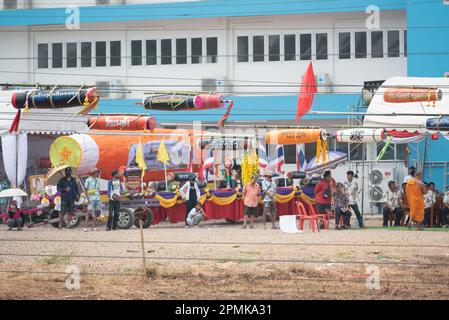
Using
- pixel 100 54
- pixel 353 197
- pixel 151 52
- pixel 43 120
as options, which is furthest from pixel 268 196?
pixel 100 54

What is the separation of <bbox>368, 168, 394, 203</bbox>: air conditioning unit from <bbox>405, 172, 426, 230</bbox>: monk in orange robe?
6371 mm

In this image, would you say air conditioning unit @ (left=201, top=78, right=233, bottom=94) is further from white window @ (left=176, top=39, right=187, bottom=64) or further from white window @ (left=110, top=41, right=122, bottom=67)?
white window @ (left=110, top=41, right=122, bottom=67)

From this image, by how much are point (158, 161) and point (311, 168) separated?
4.95m

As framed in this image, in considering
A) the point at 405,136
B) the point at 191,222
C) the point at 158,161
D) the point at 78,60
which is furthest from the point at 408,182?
the point at 78,60

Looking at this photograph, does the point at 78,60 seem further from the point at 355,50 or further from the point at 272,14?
the point at 355,50

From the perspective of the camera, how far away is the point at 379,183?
1224 inches

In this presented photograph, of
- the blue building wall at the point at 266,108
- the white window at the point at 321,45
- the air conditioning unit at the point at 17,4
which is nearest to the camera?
the blue building wall at the point at 266,108

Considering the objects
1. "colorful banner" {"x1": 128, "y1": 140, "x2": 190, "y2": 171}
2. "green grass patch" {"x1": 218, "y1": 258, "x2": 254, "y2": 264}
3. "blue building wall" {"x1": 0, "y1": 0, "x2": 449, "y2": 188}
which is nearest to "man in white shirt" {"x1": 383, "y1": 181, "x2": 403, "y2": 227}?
"blue building wall" {"x1": 0, "y1": 0, "x2": 449, "y2": 188}

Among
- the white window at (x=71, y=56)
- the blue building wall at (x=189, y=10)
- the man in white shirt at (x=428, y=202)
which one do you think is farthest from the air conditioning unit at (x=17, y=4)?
the man in white shirt at (x=428, y=202)

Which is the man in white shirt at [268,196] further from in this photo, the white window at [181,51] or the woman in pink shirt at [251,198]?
the white window at [181,51]

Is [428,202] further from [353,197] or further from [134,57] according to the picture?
[134,57]

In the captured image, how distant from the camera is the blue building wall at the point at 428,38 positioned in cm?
3628

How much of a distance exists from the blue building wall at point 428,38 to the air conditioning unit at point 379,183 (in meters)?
6.87

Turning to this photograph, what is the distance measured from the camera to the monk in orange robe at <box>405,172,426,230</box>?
24219mm
